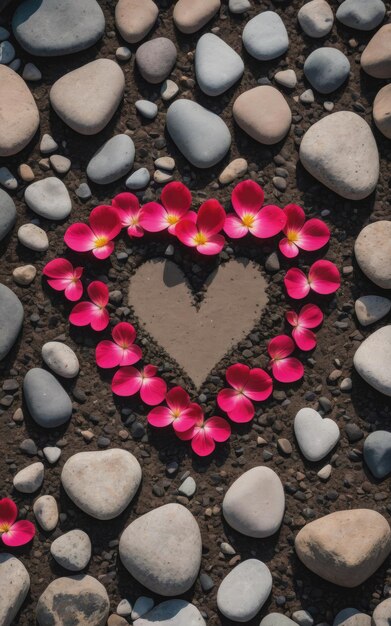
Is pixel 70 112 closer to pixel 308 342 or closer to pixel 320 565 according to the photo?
pixel 308 342

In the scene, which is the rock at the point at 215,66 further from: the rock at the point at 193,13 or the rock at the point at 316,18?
the rock at the point at 316,18

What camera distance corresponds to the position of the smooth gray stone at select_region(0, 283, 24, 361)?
6.39ft

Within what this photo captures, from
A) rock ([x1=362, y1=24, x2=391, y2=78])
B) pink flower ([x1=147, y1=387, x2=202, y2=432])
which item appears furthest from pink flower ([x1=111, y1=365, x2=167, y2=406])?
rock ([x1=362, y1=24, x2=391, y2=78])

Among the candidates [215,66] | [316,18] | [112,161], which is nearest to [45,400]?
[112,161]

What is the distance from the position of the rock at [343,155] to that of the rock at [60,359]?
838 mm

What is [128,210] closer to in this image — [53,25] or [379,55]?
[53,25]

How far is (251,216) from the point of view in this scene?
2.01 m

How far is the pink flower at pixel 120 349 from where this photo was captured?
196cm

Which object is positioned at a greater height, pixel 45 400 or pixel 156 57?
pixel 156 57

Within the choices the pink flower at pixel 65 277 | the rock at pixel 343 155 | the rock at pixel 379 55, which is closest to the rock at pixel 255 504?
the pink flower at pixel 65 277

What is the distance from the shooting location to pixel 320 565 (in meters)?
1.90

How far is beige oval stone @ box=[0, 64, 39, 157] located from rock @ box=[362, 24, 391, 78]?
0.94 m

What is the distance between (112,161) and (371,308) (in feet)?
2.69

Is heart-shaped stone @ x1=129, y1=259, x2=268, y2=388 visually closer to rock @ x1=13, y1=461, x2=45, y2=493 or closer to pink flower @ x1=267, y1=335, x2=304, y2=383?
pink flower @ x1=267, y1=335, x2=304, y2=383
